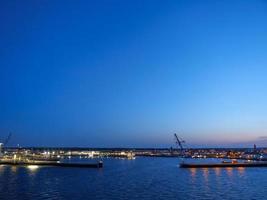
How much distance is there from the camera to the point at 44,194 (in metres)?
48.9

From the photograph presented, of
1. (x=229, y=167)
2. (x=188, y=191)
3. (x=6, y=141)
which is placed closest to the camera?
(x=188, y=191)

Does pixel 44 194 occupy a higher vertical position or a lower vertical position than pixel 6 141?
lower

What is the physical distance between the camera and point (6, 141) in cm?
16700

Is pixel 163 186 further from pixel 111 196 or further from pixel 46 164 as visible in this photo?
pixel 46 164

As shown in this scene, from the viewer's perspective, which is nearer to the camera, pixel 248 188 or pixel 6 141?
pixel 248 188

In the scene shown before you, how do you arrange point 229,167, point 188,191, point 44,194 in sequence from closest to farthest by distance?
point 44,194 → point 188,191 → point 229,167

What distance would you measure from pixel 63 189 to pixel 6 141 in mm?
120706

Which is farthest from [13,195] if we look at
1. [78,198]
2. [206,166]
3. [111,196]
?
[206,166]

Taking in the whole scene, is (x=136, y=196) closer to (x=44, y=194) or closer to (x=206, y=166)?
(x=44, y=194)

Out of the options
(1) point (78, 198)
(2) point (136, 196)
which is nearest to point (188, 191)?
(2) point (136, 196)

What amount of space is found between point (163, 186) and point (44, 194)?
1771cm

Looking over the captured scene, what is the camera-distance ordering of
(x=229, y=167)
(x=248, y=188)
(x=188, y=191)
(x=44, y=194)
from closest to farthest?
(x=44, y=194) → (x=188, y=191) → (x=248, y=188) → (x=229, y=167)

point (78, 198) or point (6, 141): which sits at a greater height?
point (6, 141)

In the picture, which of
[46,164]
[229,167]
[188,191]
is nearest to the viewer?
[188,191]
